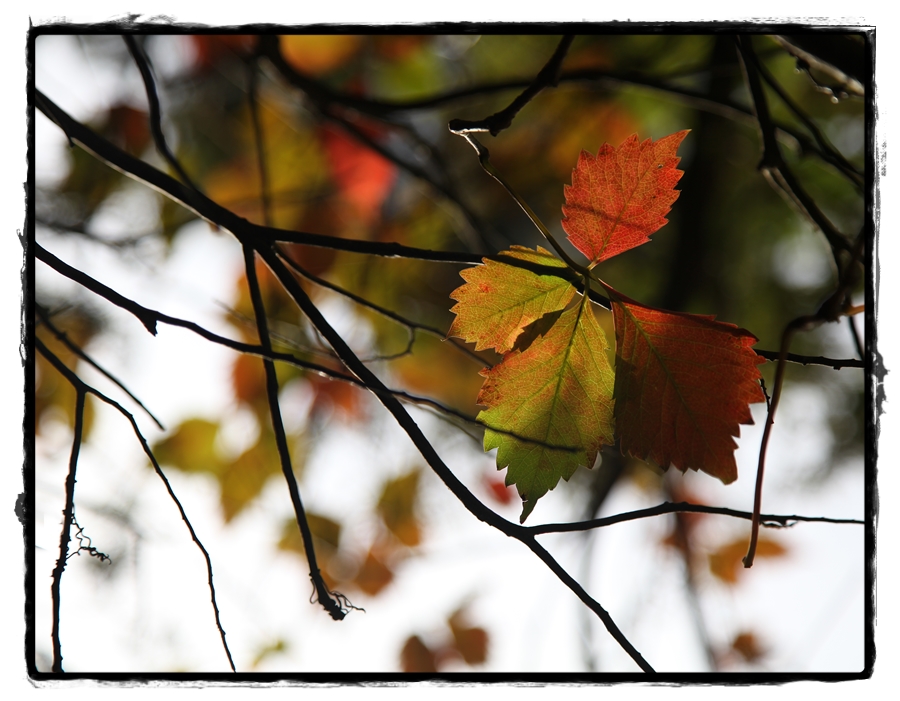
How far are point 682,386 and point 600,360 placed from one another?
0.15 ft

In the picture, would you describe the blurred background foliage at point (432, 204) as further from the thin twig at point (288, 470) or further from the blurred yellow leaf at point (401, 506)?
the thin twig at point (288, 470)

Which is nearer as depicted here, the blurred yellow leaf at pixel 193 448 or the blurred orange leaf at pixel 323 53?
the blurred orange leaf at pixel 323 53

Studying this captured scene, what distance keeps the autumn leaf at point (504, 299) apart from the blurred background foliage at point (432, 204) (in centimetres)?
26

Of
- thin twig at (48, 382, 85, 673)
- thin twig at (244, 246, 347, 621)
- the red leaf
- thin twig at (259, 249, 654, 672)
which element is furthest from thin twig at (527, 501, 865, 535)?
the red leaf

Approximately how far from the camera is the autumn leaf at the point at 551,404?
0.30m

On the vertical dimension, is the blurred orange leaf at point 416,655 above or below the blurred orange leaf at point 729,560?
below

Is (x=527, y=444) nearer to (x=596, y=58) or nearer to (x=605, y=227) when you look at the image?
(x=605, y=227)

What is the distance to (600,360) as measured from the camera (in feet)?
1.03

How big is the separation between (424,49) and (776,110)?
500mm

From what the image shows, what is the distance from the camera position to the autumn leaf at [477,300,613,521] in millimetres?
303

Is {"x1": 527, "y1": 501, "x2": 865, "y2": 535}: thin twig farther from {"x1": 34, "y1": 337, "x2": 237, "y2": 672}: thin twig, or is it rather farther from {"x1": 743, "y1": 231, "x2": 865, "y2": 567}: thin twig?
{"x1": 34, "y1": 337, "x2": 237, "y2": 672}: thin twig

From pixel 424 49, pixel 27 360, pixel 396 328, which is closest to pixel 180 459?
pixel 396 328

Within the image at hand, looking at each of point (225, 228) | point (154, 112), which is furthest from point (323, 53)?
point (225, 228)

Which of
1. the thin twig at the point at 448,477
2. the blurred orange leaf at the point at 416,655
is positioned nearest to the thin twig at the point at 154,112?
the thin twig at the point at 448,477
